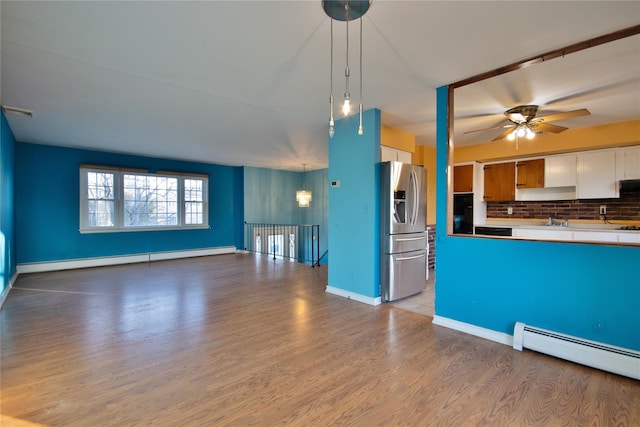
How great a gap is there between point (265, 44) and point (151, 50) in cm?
100

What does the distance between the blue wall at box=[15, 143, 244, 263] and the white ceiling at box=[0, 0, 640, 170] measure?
1.55m

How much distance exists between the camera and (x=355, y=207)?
14.0 ft

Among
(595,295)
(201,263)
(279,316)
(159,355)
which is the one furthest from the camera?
(201,263)

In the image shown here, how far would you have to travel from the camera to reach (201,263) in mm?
7270

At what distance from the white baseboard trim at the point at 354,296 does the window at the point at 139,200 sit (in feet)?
16.9

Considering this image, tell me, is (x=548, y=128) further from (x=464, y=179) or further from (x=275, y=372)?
(x=275, y=372)

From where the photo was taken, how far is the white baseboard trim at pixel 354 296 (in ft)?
13.3

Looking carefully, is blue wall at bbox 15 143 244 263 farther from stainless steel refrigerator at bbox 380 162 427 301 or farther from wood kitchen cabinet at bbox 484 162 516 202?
wood kitchen cabinet at bbox 484 162 516 202

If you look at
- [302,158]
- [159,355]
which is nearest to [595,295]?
[159,355]

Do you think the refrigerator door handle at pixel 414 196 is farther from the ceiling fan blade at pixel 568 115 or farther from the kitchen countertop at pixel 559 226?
the kitchen countertop at pixel 559 226

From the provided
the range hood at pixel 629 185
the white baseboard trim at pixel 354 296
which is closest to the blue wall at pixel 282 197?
the white baseboard trim at pixel 354 296

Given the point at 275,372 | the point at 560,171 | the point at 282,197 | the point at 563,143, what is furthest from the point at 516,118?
the point at 282,197

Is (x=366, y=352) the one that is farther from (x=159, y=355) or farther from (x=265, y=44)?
(x=265, y=44)

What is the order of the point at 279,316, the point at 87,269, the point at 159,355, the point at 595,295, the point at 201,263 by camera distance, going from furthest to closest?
the point at 201,263 → the point at 87,269 → the point at 279,316 → the point at 159,355 → the point at 595,295
